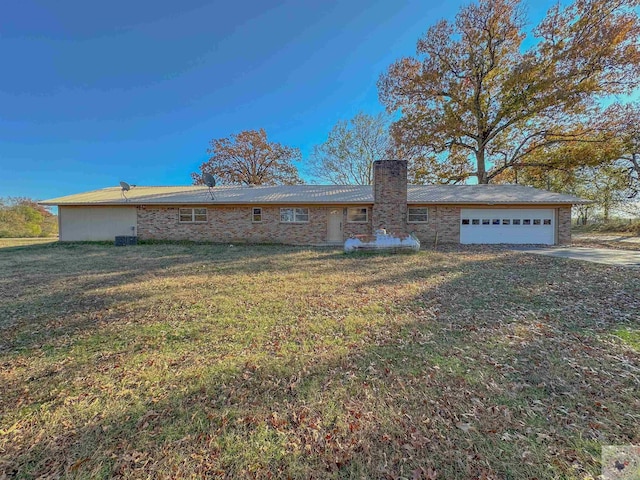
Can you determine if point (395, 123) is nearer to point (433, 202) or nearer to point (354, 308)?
point (433, 202)

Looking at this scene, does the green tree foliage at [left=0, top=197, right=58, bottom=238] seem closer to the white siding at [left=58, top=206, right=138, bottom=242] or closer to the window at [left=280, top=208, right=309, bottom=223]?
the white siding at [left=58, top=206, right=138, bottom=242]

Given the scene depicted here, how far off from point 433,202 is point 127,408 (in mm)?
15024

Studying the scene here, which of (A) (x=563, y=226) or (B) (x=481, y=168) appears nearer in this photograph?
(A) (x=563, y=226)

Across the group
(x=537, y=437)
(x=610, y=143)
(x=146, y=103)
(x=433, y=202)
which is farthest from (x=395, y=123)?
(x=537, y=437)

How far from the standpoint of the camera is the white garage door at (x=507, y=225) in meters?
14.6

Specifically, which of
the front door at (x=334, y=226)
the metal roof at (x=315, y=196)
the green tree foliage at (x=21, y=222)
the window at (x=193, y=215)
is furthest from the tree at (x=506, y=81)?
the green tree foliage at (x=21, y=222)

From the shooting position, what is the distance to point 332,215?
50.4 feet

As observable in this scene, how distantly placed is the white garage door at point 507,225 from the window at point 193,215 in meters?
14.9

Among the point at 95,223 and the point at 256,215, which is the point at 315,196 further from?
the point at 95,223

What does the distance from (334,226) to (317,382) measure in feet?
42.2

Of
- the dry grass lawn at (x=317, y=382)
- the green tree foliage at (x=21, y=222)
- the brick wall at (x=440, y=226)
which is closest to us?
the dry grass lawn at (x=317, y=382)

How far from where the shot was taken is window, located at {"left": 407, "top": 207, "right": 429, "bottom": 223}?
15.2 meters

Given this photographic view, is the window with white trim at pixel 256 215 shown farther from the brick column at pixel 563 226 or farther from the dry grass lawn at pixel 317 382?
the brick column at pixel 563 226

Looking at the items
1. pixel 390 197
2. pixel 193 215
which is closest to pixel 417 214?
pixel 390 197
